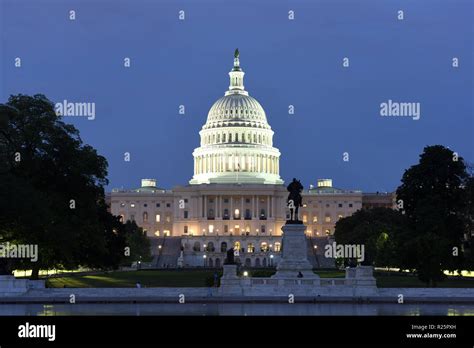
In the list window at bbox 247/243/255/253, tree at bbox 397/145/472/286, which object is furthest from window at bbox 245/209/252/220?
tree at bbox 397/145/472/286

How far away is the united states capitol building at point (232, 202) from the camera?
169 m

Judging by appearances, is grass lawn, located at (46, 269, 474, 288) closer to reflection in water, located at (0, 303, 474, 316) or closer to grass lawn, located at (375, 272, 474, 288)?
grass lawn, located at (375, 272, 474, 288)

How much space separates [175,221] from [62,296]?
445 feet

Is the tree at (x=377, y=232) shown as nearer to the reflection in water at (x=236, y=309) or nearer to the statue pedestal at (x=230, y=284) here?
the statue pedestal at (x=230, y=284)

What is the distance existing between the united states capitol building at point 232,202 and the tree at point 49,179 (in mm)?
93243

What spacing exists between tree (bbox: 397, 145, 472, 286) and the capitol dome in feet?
367

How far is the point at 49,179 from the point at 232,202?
398 ft

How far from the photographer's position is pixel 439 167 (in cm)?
7988

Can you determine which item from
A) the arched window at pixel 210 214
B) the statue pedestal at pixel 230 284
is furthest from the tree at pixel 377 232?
the arched window at pixel 210 214

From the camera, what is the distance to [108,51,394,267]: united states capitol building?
554 ft
